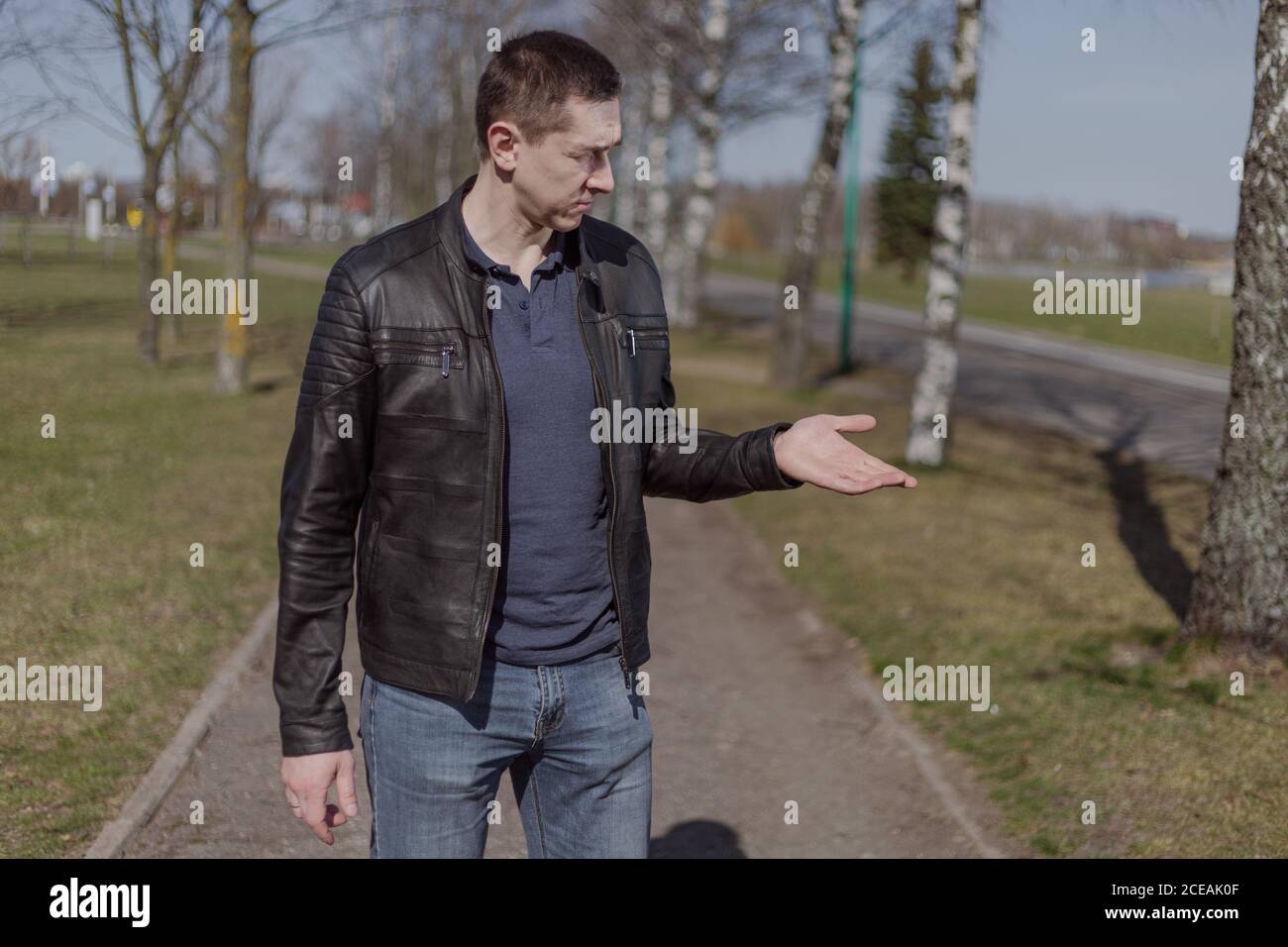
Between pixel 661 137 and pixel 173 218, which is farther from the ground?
pixel 661 137

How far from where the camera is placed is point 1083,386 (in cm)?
2261

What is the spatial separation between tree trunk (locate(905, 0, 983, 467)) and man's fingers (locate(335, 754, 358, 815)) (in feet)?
32.3

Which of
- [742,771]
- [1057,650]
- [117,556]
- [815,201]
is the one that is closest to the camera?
[742,771]

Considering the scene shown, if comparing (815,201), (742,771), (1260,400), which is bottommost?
(742,771)

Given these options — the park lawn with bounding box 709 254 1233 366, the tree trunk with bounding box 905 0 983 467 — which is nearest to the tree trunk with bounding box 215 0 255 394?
the tree trunk with bounding box 905 0 983 467

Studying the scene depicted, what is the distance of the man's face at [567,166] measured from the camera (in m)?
2.44

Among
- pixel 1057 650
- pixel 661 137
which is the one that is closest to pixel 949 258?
pixel 1057 650

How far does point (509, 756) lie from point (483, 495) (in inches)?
21.3

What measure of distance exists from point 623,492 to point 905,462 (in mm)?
10778

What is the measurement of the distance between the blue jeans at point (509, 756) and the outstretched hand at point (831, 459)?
54 cm

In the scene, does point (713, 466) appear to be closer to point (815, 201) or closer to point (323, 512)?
point (323, 512)

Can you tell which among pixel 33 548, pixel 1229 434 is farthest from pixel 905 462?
pixel 33 548

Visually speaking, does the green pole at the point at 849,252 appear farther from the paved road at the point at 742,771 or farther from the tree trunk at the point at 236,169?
the paved road at the point at 742,771

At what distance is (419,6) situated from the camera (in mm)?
16500
